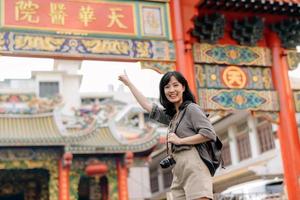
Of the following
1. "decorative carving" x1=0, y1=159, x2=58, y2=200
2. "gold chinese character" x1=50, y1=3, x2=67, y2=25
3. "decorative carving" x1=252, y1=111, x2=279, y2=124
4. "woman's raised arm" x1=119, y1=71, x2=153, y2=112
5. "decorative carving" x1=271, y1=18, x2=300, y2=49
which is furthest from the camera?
"decorative carving" x1=0, y1=159, x2=58, y2=200

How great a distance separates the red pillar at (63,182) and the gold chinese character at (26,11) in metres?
7.34

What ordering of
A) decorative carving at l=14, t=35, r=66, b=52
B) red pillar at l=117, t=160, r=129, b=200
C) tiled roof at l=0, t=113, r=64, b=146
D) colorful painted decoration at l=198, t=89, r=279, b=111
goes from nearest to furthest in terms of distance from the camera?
decorative carving at l=14, t=35, r=66, b=52 < colorful painted decoration at l=198, t=89, r=279, b=111 < tiled roof at l=0, t=113, r=64, b=146 < red pillar at l=117, t=160, r=129, b=200

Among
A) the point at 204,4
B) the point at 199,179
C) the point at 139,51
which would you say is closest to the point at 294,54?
the point at 204,4

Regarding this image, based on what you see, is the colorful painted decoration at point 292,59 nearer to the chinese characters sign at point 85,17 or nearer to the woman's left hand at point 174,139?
the chinese characters sign at point 85,17

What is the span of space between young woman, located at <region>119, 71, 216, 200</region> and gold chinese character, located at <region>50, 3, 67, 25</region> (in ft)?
15.6

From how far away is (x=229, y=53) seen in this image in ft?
26.6

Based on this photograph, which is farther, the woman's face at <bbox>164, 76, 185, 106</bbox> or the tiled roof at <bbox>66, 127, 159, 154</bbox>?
the tiled roof at <bbox>66, 127, 159, 154</bbox>

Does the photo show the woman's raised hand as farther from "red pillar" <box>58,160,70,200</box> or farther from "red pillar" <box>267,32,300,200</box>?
"red pillar" <box>58,160,70,200</box>

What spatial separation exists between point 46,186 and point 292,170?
8505mm

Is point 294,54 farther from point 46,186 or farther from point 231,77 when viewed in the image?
point 46,186

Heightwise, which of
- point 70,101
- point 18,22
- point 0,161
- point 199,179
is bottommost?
point 199,179

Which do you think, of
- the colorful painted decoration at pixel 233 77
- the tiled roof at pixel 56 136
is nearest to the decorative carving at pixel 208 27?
the colorful painted decoration at pixel 233 77

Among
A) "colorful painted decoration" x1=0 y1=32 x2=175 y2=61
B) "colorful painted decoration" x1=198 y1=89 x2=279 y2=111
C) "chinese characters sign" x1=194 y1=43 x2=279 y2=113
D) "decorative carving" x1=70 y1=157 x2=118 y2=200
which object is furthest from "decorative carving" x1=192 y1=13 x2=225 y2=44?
"decorative carving" x1=70 y1=157 x2=118 y2=200

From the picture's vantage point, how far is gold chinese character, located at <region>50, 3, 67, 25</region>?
283 inches
